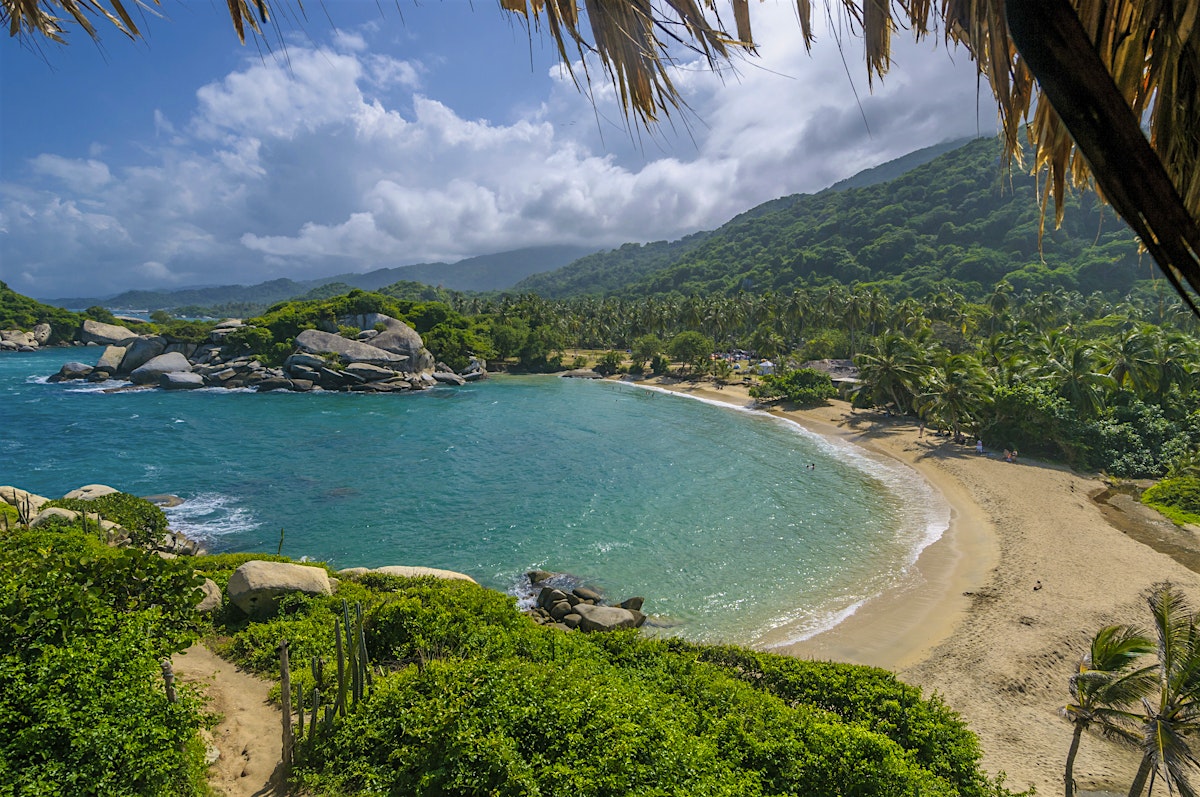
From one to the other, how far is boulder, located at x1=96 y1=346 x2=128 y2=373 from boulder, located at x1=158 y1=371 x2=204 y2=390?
7726mm

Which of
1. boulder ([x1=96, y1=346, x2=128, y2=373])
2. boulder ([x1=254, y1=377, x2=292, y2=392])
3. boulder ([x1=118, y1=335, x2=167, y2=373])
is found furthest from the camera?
boulder ([x1=118, y1=335, x2=167, y2=373])

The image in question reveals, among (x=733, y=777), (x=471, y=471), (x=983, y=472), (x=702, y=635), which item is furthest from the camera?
(x=471, y=471)

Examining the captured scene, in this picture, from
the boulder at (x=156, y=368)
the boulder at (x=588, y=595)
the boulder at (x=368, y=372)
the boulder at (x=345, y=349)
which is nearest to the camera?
the boulder at (x=588, y=595)

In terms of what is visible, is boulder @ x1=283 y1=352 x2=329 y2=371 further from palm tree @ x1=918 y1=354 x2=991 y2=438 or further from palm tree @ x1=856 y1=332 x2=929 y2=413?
palm tree @ x1=918 y1=354 x2=991 y2=438

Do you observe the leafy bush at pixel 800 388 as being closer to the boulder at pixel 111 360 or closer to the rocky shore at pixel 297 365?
the rocky shore at pixel 297 365

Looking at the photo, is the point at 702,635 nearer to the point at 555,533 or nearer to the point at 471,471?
the point at 555,533

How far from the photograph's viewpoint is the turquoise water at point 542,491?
18.9 metres

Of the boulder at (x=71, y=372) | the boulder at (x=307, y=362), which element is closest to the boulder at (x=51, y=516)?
the boulder at (x=307, y=362)

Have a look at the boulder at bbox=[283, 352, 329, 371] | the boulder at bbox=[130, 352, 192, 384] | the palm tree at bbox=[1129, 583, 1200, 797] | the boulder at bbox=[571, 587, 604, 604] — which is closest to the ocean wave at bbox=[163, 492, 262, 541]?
the boulder at bbox=[571, 587, 604, 604]

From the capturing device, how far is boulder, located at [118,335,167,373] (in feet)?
196

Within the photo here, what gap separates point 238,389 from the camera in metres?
56.1

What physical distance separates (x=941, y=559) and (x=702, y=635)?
10282 millimetres

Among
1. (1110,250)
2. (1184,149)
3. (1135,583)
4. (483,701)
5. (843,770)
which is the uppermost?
(1110,250)

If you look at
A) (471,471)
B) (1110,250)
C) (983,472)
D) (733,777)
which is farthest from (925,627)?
(1110,250)
